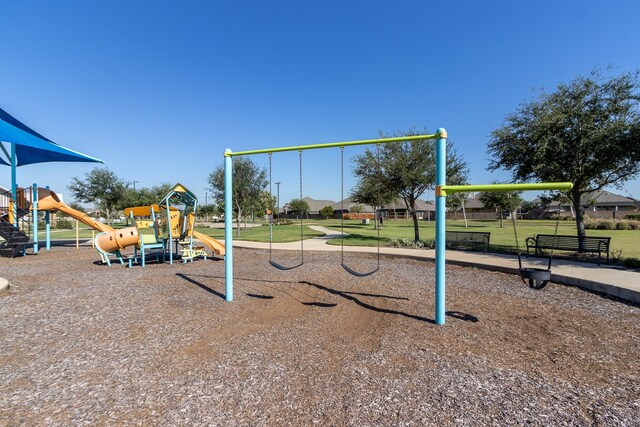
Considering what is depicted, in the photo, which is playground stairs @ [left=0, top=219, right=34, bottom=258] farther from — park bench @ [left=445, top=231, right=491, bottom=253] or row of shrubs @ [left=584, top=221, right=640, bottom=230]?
row of shrubs @ [left=584, top=221, right=640, bottom=230]

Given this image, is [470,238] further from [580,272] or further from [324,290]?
[324,290]

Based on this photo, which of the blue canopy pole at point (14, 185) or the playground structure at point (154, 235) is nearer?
the playground structure at point (154, 235)

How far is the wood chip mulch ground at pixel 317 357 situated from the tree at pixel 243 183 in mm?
21077

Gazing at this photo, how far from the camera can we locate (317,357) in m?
3.59

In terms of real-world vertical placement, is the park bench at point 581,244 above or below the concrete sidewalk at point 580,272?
above

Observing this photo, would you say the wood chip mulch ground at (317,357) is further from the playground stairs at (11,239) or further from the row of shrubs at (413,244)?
the playground stairs at (11,239)

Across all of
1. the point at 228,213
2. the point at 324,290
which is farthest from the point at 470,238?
the point at 228,213

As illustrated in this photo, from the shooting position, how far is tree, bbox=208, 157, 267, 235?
90.8ft

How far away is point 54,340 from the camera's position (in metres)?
4.13

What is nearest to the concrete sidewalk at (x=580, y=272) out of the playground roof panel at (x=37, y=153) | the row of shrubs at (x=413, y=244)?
the row of shrubs at (x=413, y=244)

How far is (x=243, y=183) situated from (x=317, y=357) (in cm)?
2545

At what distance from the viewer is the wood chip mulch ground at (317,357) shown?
2.61 m

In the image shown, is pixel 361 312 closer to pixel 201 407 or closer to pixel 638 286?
pixel 201 407

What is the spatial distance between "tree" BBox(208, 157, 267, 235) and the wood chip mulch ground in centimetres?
2108
